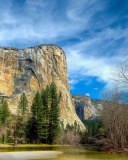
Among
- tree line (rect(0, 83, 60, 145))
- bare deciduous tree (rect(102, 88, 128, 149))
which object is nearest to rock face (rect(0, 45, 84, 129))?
tree line (rect(0, 83, 60, 145))

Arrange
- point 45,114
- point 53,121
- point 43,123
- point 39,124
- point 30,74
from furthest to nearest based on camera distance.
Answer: point 30,74, point 45,114, point 53,121, point 43,123, point 39,124

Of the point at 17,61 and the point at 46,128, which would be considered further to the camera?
the point at 17,61

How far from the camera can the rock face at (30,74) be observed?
13775 cm

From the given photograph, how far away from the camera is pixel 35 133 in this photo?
75.1 m

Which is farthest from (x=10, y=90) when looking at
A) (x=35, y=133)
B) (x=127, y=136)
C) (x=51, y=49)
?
(x=127, y=136)

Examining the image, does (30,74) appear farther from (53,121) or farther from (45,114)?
(53,121)

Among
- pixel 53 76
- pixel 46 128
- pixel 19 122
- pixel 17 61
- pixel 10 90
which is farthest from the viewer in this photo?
pixel 53 76

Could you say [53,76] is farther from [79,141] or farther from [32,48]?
[79,141]

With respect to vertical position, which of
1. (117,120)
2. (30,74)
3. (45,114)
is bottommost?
(117,120)

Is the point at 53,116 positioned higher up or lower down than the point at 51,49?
lower down

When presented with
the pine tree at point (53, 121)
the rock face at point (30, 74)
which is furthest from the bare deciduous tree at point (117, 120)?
the rock face at point (30, 74)

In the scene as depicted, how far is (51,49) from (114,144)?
125m

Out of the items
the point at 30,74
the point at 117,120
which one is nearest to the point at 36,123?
the point at 117,120

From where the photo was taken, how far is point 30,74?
14562cm
